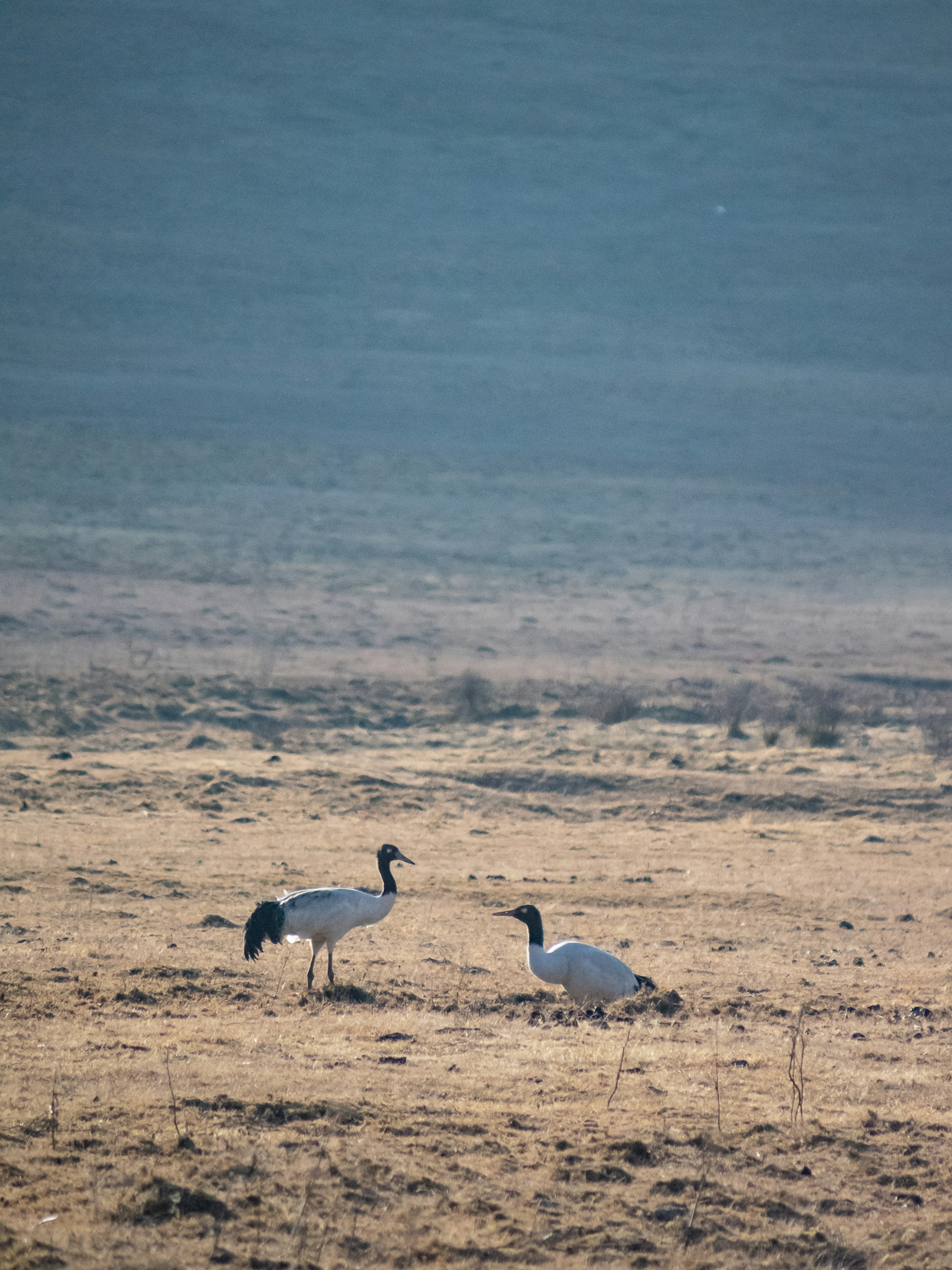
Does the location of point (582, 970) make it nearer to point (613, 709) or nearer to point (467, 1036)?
point (467, 1036)

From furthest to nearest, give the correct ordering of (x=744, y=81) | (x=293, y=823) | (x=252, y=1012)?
(x=744, y=81), (x=293, y=823), (x=252, y=1012)

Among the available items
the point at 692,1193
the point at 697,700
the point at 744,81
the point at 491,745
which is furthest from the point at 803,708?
the point at 744,81

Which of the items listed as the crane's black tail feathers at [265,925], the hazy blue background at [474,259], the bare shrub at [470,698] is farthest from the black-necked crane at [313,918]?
the hazy blue background at [474,259]

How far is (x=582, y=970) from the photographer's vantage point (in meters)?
9.83

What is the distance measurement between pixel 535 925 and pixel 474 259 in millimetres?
126281

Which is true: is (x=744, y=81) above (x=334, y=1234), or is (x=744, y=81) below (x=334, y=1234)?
above

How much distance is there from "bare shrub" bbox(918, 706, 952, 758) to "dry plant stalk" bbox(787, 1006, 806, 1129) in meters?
16.2

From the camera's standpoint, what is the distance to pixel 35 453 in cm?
7169

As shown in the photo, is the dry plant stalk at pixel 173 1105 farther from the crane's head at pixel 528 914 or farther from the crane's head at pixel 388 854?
the crane's head at pixel 388 854

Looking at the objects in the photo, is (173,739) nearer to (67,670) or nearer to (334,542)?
(67,670)

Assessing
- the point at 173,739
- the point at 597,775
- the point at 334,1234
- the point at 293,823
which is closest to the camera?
the point at 334,1234

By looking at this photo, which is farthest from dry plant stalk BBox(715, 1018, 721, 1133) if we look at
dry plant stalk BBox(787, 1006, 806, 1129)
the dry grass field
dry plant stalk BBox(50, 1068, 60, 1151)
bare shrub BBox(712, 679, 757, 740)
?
bare shrub BBox(712, 679, 757, 740)

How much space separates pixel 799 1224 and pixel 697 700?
27.4 metres

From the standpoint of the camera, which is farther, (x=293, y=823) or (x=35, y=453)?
(x=35, y=453)
